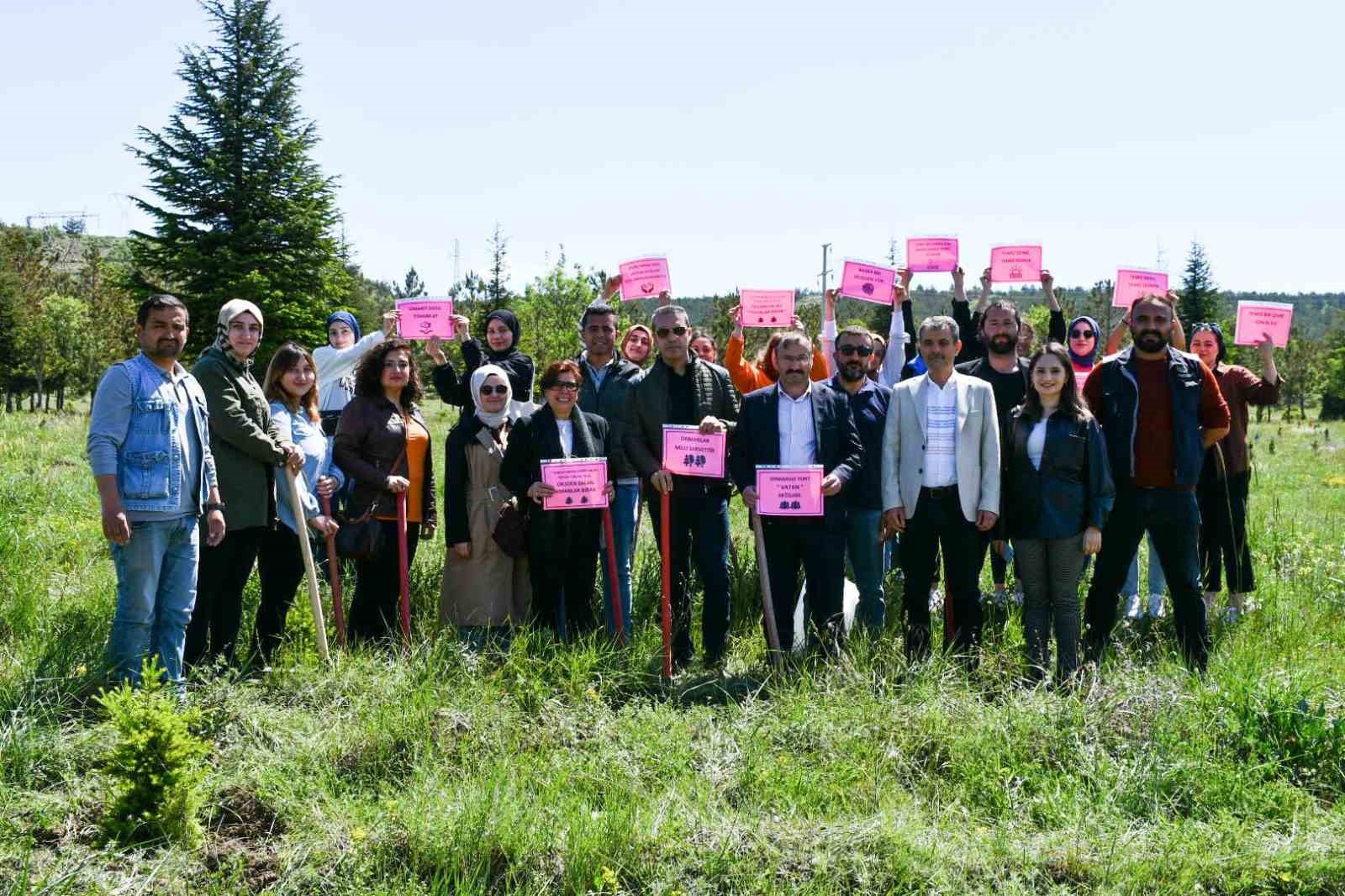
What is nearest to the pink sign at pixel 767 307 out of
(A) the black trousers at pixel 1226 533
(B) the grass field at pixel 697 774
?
(B) the grass field at pixel 697 774

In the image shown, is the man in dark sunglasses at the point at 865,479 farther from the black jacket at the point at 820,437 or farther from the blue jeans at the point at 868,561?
the black jacket at the point at 820,437

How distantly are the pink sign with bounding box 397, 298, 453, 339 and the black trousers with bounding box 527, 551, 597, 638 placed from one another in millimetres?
2206

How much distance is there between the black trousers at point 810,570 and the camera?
6.14 m

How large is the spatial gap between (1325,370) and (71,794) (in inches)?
3019

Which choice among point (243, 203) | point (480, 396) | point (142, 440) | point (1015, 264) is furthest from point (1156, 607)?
point (243, 203)

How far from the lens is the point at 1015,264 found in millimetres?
8258

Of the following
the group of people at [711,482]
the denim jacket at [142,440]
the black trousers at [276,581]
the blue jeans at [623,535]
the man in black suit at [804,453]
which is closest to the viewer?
the denim jacket at [142,440]

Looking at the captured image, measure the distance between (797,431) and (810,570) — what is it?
2.99 ft

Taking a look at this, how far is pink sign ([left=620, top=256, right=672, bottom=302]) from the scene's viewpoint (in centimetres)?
795

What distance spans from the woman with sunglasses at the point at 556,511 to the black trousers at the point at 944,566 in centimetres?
200

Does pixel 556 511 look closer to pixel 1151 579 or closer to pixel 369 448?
pixel 369 448

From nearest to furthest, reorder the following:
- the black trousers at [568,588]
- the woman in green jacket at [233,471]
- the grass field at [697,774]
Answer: the grass field at [697,774] < the woman in green jacket at [233,471] < the black trousers at [568,588]

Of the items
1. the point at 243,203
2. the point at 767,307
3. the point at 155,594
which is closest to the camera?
the point at 155,594

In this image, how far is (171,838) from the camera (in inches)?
157
